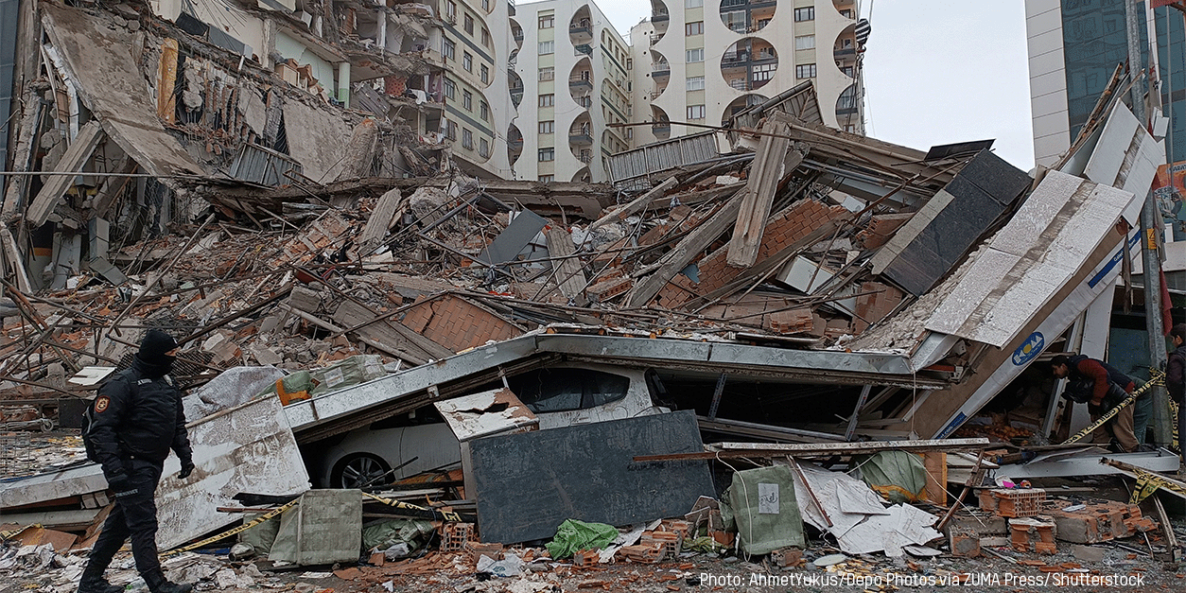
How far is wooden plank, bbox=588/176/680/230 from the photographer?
14289 millimetres

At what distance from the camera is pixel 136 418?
452 centimetres

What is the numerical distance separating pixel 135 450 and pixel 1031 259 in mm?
8027

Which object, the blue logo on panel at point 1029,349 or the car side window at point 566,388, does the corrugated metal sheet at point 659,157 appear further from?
the car side window at point 566,388

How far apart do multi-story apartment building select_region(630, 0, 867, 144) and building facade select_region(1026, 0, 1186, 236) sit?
831 inches

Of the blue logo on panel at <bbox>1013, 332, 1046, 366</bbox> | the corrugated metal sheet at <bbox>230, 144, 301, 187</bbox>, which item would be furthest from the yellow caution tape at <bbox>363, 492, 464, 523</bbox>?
the corrugated metal sheet at <bbox>230, 144, 301, 187</bbox>

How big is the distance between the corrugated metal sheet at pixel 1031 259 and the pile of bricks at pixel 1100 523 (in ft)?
5.15

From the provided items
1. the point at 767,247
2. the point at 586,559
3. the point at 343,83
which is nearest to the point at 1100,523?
the point at 586,559

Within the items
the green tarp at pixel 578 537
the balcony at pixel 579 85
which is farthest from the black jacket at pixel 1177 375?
the balcony at pixel 579 85

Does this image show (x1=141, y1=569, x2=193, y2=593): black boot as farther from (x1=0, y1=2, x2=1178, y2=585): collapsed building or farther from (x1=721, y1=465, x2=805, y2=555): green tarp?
(x1=721, y1=465, x2=805, y2=555): green tarp

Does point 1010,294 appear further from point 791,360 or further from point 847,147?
point 847,147

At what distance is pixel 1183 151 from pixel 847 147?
10.7 metres

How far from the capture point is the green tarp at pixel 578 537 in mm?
5410

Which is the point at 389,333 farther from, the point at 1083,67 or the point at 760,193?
the point at 1083,67

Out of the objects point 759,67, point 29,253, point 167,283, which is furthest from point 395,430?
point 759,67
